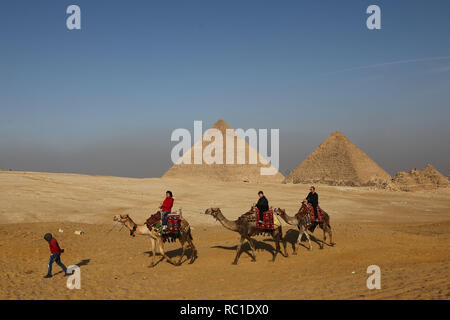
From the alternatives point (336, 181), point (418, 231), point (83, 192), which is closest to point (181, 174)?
point (336, 181)

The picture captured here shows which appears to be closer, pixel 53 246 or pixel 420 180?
pixel 53 246

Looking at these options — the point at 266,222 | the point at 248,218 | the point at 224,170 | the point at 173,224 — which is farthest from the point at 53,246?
the point at 224,170

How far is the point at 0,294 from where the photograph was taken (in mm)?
6992

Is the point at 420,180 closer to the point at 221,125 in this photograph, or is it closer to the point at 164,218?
the point at 221,125

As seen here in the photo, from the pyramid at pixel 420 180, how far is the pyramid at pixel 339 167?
2.05 metres

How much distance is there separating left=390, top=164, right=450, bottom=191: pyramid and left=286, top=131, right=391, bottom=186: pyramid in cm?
205

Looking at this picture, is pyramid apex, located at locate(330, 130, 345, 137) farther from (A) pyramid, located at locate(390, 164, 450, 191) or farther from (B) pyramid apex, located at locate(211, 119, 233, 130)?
(B) pyramid apex, located at locate(211, 119, 233, 130)

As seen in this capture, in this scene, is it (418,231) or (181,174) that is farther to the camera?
(181,174)

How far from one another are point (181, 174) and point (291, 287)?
6694cm

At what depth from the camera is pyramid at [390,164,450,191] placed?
58.3 meters

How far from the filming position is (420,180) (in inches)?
2387

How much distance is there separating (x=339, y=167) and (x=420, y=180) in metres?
13.5

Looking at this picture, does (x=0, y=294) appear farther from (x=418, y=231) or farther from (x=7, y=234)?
(x=418, y=231)
